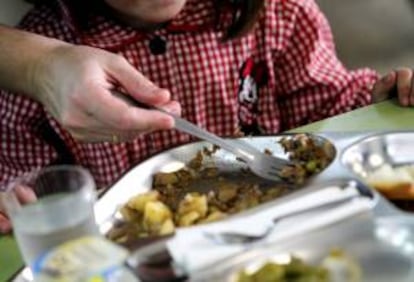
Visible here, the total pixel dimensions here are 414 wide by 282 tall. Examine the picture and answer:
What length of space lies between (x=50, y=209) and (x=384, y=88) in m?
0.65

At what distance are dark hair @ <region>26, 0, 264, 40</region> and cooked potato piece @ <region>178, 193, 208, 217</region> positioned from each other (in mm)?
415

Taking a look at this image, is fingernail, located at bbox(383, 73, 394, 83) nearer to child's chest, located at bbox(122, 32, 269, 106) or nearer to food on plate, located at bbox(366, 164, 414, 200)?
child's chest, located at bbox(122, 32, 269, 106)

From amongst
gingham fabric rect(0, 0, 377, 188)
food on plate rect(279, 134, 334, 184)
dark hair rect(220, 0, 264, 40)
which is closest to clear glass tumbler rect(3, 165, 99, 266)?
food on plate rect(279, 134, 334, 184)

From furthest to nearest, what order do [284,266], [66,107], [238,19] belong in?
[238,19], [66,107], [284,266]

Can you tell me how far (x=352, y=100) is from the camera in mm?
1141

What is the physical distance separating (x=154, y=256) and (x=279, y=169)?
0.24m

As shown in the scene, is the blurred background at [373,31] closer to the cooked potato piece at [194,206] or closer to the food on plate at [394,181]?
the food on plate at [394,181]

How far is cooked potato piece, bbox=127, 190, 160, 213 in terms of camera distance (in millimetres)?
702

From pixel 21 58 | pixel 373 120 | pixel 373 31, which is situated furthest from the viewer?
pixel 373 31

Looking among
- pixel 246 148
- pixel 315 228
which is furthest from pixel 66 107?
pixel 315 228

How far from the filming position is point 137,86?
73 cm

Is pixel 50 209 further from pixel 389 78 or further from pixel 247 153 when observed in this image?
pixel 389 78

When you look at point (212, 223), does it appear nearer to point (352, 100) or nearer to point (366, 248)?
point (366, 248)

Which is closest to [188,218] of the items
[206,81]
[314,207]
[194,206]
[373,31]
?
[194,206]
